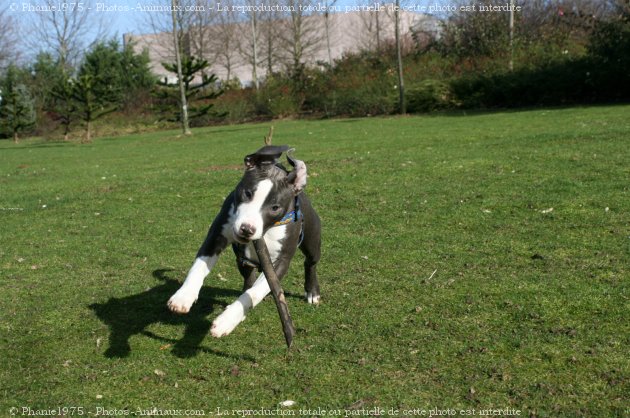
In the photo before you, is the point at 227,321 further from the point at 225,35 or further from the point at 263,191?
the point at 225,35

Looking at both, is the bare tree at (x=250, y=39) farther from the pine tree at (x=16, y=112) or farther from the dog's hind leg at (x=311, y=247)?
the dog's hind leg at (x=311, y=247)

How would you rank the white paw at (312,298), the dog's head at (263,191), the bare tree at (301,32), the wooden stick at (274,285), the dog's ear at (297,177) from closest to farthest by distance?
the dog's head at (263,191) < the wooden stick at (274,285) < the dog's ear at (297,177) < the white paw at (312,298) < the bare tree at (301,32)

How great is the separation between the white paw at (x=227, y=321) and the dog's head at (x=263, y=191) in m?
0.45

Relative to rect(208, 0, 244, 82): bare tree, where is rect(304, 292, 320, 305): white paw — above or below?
below

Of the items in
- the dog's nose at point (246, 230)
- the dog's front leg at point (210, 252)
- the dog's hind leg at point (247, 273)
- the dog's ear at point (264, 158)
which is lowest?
the dog's hind leg at point (247, 273)

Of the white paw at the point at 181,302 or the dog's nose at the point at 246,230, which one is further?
the white paw at the point at 181,302

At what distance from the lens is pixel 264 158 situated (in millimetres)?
4590

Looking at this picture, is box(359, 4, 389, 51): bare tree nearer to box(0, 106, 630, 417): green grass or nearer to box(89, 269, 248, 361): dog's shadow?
box(0, 106, 630, 417): green grass

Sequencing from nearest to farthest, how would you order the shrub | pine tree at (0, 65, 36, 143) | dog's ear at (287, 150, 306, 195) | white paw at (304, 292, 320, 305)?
dog's ear at (287, 150, 306, 195) → white paw at (304, 292, 320, 305) → the shrub → pine tree at (0, 65, 36, 143)

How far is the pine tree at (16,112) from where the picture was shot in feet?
133

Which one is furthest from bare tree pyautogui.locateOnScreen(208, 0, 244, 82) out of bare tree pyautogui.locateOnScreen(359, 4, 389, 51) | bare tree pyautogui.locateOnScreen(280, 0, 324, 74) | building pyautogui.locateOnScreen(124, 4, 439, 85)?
bare tree pyautogui.locateOnScreen(359, 4, 389, 51)

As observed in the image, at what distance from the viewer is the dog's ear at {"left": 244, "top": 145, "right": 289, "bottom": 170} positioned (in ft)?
14.9

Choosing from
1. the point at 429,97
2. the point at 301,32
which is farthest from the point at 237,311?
the point at 301,32

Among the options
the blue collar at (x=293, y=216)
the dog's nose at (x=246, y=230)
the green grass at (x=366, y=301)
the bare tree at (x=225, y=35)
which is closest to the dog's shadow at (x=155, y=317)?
the green grass at (x=366, y=301)
